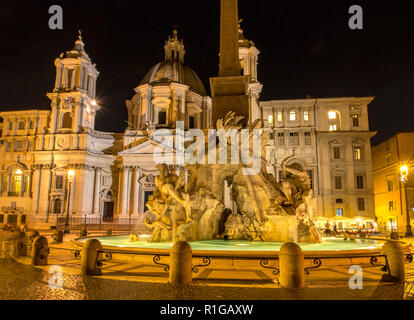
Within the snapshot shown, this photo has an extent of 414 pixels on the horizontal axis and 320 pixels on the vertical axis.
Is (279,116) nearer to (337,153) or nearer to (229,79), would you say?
(337,153)

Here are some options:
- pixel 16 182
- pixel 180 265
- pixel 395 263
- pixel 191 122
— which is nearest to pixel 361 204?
pixel 191 122

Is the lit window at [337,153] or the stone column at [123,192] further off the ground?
the lit window at [337,153]

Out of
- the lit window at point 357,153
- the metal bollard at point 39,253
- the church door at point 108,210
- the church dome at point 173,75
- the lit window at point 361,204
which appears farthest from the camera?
the church dome at point 173,75

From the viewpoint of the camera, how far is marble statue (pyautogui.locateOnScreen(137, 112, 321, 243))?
1127 centimetres

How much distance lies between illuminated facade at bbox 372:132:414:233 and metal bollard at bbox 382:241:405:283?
33583mm

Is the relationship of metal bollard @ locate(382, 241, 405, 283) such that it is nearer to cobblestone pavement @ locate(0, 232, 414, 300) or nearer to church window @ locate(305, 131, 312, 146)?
cobblestone pavement @ locate(0, 232, 414, 300)

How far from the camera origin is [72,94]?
44875mm

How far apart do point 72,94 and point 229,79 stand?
37.4 metres

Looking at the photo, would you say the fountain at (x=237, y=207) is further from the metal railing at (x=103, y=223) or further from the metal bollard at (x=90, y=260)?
the metal railing at (x=103, y=223)

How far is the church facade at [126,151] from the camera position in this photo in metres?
41.9

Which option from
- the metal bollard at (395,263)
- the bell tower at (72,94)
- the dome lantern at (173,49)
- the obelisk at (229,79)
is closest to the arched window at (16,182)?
the bell tower at (72,94)

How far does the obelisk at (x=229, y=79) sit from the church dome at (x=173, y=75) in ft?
113

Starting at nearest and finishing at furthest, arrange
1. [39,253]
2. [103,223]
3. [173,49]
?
1. [39,253]
2. [103,223]
3. [173,49]
